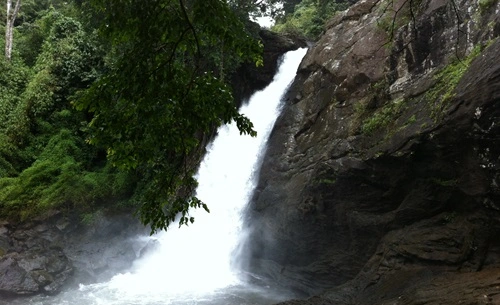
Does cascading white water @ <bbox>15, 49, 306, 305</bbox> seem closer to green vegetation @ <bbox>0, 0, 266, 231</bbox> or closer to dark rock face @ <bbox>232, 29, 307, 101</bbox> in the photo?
green vegetation @ <bbox>0, 0, 266, 231</bbox>

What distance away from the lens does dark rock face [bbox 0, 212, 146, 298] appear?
10.9m

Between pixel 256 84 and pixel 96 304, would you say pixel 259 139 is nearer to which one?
pixel 256 84

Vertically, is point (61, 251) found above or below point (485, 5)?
below

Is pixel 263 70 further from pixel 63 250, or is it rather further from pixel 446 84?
pixel 446 84

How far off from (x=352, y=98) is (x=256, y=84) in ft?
27.7

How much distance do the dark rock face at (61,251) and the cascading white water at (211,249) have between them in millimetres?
516

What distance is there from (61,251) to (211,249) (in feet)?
15.7

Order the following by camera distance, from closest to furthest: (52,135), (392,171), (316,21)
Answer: (392,171) < (52,135) < (316,21)

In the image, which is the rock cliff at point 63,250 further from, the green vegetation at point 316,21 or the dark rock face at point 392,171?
the green vegetation at point 316,21

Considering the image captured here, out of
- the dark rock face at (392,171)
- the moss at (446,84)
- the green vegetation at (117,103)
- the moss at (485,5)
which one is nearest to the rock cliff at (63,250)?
the green vegetation at (117,103)

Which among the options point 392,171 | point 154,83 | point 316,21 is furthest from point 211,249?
point 316,21

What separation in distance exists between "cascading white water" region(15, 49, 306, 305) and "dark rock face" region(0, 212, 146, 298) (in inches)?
20.3

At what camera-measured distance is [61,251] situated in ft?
41.8

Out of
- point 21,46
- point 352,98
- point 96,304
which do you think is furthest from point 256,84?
point 21,46
